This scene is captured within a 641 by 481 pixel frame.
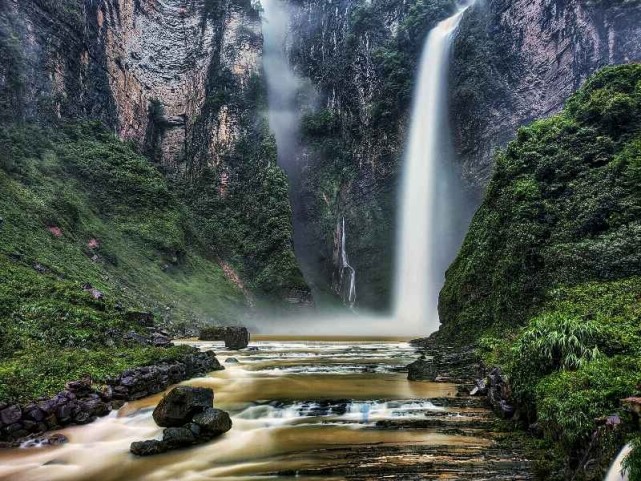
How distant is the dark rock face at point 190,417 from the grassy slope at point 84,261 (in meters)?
2.30

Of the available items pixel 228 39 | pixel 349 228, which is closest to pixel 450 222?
pixel 349 228

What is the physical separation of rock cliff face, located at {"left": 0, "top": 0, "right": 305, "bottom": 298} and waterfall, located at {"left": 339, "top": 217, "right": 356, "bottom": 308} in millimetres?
6185

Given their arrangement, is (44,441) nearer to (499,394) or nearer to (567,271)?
(499,394)

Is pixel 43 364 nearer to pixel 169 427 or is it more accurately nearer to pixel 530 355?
pixel 169 427

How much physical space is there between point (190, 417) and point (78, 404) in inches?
88.9

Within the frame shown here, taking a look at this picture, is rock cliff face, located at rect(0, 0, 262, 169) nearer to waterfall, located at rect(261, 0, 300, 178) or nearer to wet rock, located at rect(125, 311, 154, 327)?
waterfall, located at rect(261, 0, 300, 178)

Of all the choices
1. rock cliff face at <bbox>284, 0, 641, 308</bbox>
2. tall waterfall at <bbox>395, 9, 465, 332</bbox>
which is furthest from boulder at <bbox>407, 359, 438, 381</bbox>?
rock cliff face at <bbox>284, 0, 641, 308</bbox>

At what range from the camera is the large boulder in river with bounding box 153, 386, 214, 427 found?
826 centimetres

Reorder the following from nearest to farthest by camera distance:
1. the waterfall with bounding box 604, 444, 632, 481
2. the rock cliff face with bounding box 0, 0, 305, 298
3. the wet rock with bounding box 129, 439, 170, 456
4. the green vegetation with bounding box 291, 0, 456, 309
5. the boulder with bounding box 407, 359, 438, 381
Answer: the waterfall with bounding box 604, 444, 632, 481 < the wet rock with bounding box 129, 439, 170, 456 < the boulder with bounding box 407, 359, 438, 381 < the rock cliff face with bounding box 0, 0, 305, 298 < the green vegetation with bounding box 291, 0, 456, 309

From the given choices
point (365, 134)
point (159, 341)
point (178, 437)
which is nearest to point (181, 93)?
point (365, 134)

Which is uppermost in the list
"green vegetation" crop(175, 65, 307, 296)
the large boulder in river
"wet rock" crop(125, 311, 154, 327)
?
"green vegetation" crop(175, 65, 307, 296)

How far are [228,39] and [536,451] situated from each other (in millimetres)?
54466

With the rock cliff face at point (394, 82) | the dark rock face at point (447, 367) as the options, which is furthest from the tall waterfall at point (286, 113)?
the dark rock face at point (447, 367)

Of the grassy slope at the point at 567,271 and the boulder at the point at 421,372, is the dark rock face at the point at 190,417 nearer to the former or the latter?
the grassy slope at the point at 567,271
